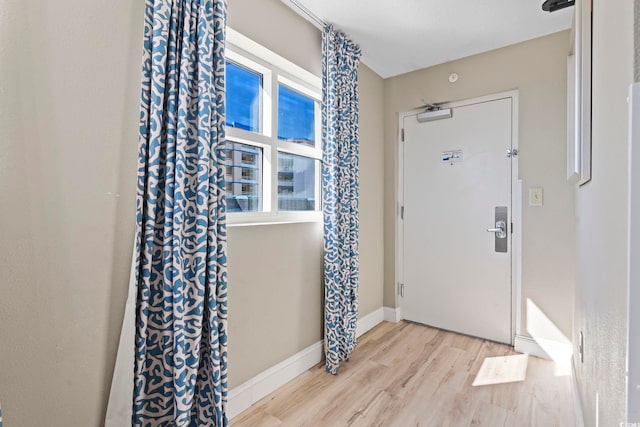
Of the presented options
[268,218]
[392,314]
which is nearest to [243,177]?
[268,218]

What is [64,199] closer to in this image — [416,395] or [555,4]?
[416,395]

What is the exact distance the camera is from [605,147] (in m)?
0.98

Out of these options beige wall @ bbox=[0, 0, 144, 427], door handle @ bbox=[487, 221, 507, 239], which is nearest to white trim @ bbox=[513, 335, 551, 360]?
door handle @ bbox=[487, 221, 507, 239]

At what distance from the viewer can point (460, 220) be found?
2816 millimetres


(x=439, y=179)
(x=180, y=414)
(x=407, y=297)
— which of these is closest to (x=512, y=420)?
(x=407, y=297)

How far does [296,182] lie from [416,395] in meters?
1.62

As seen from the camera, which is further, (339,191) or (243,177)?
(339,191)

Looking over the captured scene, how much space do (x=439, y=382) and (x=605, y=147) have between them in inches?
68.4

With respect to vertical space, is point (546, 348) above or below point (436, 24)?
below

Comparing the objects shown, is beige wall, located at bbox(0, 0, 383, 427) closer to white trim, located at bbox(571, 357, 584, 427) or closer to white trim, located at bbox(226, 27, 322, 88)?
white trim, located at bbox(226, 27, 322, 88)

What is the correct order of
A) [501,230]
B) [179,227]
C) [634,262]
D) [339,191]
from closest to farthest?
[634,262]
[179,227]
[339,191]
[501,230]

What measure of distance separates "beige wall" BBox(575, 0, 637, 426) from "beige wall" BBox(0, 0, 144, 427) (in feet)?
5.18

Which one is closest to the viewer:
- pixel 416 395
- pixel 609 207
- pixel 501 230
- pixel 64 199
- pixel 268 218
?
pixel 609 207

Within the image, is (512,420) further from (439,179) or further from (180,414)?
(439,179)
